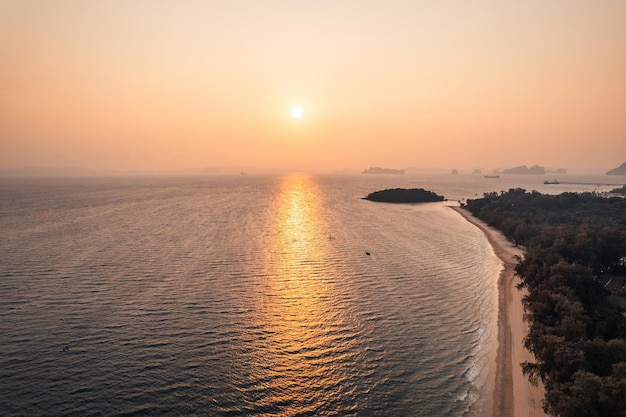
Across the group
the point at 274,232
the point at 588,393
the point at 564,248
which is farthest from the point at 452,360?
A: the point at 274,232

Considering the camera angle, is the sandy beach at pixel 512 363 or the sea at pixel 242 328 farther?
the sandy beach at pixel 512 363

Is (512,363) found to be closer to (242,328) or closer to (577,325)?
(577,325)

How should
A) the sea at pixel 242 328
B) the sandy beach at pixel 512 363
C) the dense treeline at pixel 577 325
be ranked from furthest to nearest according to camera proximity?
the sandy beach at pixel 512 363
the sea at pixel 242 328
the dense treeline at pixel 577 325

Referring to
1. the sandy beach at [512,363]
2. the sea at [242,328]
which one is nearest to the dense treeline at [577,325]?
the sandy beach at [512,363]

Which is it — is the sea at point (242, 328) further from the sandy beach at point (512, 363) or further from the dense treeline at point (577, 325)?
the dense treeline at point (577, 325)

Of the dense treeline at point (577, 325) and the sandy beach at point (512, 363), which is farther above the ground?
the dense treeline at point (577, 325)

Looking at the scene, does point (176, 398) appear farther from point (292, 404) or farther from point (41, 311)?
point (41, 311)

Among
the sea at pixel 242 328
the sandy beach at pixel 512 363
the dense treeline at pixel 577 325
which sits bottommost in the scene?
the sandy beach at pixel 512 363
